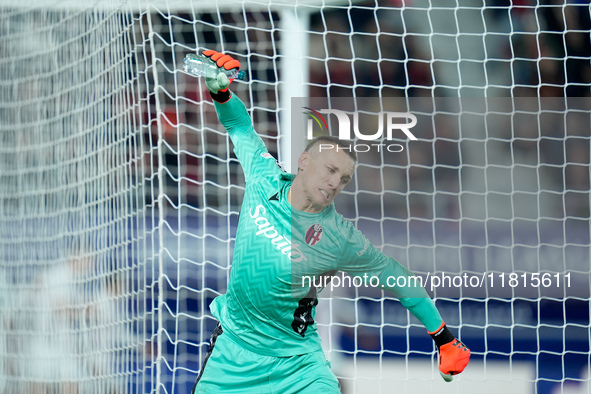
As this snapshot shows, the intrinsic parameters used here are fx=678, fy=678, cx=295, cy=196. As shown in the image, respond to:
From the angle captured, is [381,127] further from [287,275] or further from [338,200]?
[287,275]

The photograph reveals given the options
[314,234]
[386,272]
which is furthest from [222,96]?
[386,272]

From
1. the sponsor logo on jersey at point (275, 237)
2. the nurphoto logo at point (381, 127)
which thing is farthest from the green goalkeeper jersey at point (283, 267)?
the nurphoto logo at point (381, 127)

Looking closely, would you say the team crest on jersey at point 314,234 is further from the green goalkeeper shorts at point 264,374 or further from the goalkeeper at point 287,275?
the green goalkeeper shorts at point 264,374

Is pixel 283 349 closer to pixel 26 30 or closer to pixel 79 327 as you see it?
pixel 79 327

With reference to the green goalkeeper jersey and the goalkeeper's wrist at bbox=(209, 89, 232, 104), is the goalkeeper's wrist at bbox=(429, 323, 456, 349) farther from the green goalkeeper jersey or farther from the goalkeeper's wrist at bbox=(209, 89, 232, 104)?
the goalkeeper's wrist at bbox=(209, 89, 232, 104)

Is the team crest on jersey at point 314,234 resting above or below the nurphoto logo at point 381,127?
below

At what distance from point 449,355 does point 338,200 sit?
5.33 feet

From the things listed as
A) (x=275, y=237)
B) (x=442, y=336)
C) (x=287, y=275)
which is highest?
(x=275, y=237)

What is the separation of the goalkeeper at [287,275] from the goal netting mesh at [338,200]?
0.67 metres

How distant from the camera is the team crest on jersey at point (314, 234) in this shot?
105 inches

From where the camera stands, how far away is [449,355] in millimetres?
2676

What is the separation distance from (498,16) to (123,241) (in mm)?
2611

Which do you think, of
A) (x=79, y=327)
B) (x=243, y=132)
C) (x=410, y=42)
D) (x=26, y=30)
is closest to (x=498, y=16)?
(x=410, y=42)


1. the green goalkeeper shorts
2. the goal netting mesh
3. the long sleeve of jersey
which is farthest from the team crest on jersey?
the goal netting mesh
